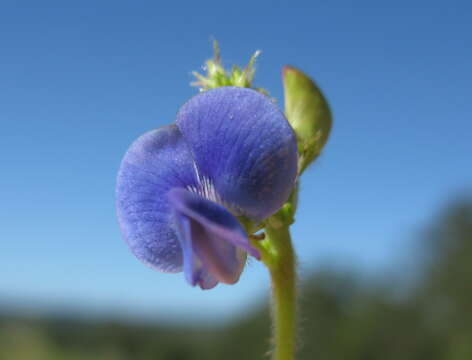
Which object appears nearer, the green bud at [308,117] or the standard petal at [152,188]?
the standard petal at [152,188]

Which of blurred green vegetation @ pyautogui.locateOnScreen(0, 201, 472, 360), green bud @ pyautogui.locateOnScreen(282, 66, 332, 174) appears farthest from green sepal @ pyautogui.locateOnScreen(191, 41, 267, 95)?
blurred green vegetation @ pyautogui.locateOnScreen(0, 201, 472, 360)

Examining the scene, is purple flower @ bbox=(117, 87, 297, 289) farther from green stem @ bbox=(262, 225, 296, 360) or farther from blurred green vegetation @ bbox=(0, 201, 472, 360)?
blurred green vegetation @ bbox=(0, 201, 472, 360)

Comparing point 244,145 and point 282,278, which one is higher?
point 244,145

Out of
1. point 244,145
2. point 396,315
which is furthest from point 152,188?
point 396,315

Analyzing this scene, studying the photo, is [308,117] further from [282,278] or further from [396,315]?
[396,315]

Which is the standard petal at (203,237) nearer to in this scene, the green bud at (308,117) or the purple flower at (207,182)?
the purple flower at (207,182)

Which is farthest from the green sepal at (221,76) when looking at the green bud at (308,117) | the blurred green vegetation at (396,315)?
the blurred green vegetation at (396,315)
